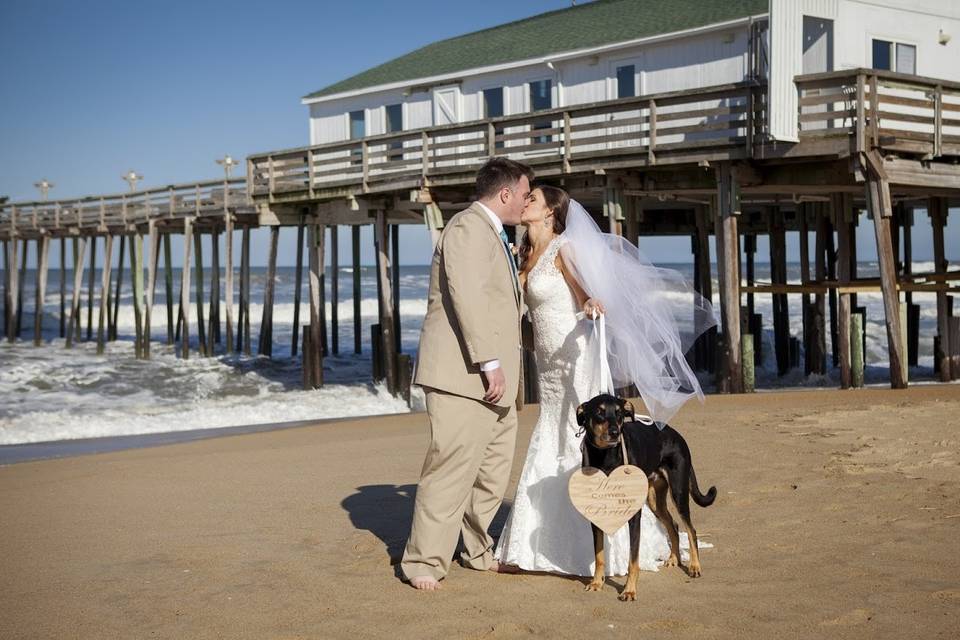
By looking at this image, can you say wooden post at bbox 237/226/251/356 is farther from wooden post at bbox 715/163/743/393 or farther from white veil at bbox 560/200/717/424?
white veil at bbox 560/200/717/424

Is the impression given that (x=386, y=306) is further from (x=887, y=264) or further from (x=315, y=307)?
(x=887, y=264)

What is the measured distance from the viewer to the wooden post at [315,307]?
23.3 metres

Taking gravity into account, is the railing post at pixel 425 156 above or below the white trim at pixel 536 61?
below

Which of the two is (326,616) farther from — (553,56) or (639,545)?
(553,56)

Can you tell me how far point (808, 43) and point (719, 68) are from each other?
2.11 meters

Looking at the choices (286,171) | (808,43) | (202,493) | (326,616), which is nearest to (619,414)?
(326,616)

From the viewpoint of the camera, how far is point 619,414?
547 centimetres

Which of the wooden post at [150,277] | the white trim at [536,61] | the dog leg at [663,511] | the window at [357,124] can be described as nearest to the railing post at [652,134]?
the white trim at [536,61]

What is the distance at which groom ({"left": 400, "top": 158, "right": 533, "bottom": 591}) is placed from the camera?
18.6 feet

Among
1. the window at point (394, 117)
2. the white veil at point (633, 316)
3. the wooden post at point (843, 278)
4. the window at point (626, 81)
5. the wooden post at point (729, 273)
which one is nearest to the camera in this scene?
the white veil at point (633, 316)

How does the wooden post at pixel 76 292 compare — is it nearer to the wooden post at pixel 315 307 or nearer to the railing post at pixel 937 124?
the wooden post at pixel 315 307

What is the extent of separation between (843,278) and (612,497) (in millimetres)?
13979

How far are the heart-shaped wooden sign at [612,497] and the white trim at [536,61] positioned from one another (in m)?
15.5

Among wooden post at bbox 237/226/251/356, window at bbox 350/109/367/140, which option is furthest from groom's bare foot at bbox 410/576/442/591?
wooden post at bbox 237/226/251/356
